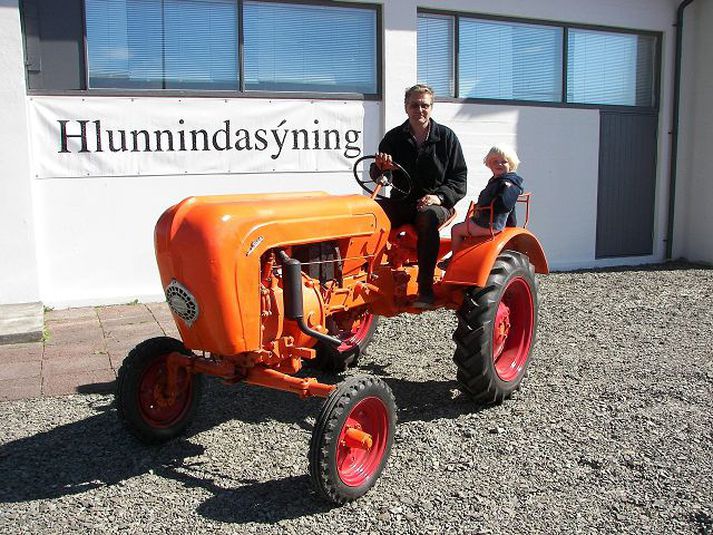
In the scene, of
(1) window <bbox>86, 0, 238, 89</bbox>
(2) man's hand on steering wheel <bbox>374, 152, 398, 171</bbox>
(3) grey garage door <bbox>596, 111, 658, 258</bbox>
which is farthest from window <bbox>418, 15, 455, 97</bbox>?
(2) man's hand on steering wheel <bbox>374, 152, 398, 171</bbox>

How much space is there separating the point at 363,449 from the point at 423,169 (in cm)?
189

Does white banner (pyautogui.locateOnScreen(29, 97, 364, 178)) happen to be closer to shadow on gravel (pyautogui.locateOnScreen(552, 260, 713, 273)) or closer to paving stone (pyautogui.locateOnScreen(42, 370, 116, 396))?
paving stone (pyautogui.locateOnScreen(42, 370, 116, 396))

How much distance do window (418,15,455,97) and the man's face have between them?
3.94 m

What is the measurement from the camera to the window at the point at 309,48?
7324 mm

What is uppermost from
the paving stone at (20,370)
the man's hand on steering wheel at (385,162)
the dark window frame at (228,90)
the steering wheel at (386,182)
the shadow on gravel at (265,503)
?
the dark window frame at (228,90)

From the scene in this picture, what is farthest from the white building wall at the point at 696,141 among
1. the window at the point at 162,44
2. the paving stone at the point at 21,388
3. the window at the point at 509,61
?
the paving stone at the point at 21,388

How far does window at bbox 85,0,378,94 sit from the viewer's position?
6785 mm

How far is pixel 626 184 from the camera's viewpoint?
940 centimetres

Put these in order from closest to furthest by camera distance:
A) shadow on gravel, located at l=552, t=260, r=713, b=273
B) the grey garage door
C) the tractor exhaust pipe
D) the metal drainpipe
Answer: the tractor exhaust pipe
shadow on gravel, located at l=552, t=260, r=713, b=273
the grey garage door
the metal drainpipe

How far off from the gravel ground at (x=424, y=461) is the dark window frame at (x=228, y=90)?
3334 mm

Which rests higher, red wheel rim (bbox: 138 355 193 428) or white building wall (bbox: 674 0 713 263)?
white building wall (bbox: 674 0 713 263)

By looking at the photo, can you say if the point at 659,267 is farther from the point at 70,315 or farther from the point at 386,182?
the point at 70,315

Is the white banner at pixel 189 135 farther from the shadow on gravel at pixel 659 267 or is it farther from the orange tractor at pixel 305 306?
the shadow on gravel at pixel 659 267

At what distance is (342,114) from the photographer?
762cm
